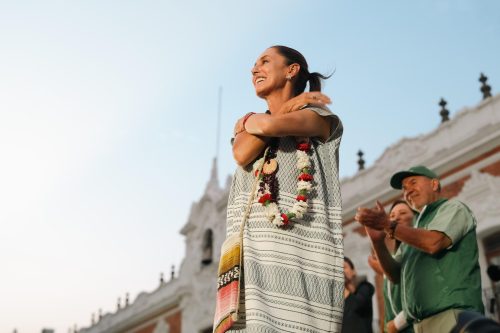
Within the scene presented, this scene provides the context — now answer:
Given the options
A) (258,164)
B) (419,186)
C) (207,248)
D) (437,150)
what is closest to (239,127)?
(258,164)

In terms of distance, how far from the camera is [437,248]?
265 cm

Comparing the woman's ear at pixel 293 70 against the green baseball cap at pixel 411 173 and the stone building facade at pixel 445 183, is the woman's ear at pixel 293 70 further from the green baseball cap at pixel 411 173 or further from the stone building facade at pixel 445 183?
the stone building facade at pixel 445 183

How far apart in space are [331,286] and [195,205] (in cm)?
1685

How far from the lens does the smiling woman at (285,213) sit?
191cm

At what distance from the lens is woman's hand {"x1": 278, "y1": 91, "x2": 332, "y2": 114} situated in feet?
7.25

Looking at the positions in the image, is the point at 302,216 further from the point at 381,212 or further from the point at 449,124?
the point at 449,124

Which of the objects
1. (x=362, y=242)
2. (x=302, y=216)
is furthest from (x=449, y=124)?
(x=302, y=216)

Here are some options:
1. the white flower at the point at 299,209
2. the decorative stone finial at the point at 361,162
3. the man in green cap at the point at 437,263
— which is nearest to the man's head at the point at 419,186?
the man in green cap at the point at 437,263

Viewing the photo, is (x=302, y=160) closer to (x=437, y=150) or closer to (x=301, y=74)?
(x=301, y=74)

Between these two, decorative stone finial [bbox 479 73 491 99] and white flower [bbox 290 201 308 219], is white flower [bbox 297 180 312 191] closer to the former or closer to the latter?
white flower [bbox 290 201 308 219]

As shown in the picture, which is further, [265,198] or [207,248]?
[207,248]

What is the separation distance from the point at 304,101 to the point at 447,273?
1081 millimetres

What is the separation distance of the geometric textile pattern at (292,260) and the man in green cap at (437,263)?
456mm

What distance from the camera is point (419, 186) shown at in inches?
124
